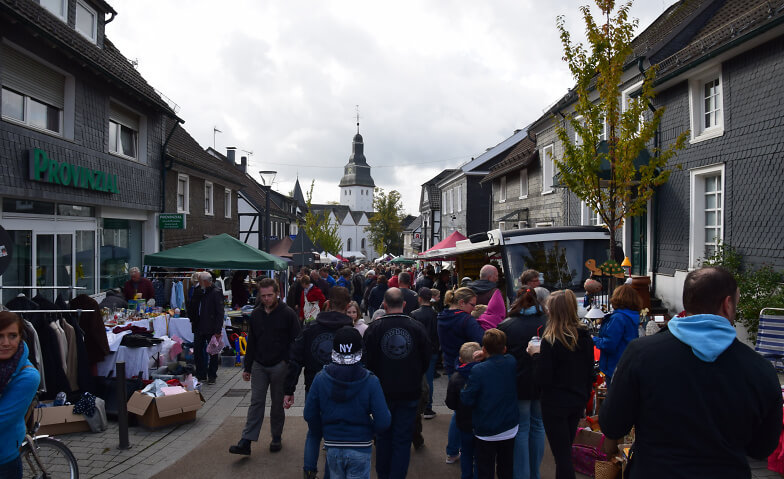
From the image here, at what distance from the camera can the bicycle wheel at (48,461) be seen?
13.6 ft

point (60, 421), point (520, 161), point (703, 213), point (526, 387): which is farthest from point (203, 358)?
point (520, 161)

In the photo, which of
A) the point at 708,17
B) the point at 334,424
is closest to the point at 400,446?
the point at 334,424

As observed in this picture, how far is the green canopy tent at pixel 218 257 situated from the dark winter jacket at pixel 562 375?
922 centimetres

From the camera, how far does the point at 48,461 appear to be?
428 cm

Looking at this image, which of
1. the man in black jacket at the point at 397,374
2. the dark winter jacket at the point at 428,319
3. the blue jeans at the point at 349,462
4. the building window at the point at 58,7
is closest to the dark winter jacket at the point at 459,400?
the man in black jacket at the point at 397,374

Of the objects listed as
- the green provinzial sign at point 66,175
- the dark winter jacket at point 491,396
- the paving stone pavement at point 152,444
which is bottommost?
the paving stone pavement at point 152,444

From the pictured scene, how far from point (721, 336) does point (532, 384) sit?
2426 millimetres

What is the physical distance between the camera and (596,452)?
5.28 meters

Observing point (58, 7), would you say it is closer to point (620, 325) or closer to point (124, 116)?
point (124, 116)

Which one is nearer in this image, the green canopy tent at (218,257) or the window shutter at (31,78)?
the window shutter at (31,78)

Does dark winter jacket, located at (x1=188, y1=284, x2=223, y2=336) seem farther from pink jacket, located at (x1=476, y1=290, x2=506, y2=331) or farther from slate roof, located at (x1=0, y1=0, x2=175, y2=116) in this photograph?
slate roof, located at (x1=0, y1=0, x2=175, y2=116)

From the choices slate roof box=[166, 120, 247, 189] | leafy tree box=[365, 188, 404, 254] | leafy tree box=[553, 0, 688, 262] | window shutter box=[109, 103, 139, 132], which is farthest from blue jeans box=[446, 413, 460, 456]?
leafy tree box=[365, 188, 404, 254]

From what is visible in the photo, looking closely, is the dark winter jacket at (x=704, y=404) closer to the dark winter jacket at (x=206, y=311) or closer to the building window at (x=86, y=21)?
the dark winter jacket at (x=206, y=311)

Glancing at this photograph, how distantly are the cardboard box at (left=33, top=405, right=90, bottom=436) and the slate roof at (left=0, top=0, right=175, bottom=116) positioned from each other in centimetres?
663
